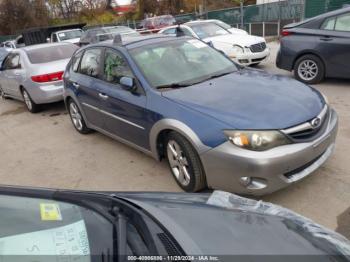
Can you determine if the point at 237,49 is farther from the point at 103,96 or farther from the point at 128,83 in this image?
the point at 128,83

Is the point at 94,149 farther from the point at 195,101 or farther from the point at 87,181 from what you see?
the point at 195,101

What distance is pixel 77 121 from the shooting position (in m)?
6.29

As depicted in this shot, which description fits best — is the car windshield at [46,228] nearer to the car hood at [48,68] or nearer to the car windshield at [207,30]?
the car hood at [48,68]

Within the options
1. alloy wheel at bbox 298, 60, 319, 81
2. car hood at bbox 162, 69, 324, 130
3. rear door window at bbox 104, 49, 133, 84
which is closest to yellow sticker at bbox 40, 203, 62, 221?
car hood at bbox 162, 69, 324, 130

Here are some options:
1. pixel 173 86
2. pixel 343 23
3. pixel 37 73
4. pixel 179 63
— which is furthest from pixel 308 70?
pixel 37 73

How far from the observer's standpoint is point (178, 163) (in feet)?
12.8

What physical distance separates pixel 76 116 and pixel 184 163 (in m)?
3.13

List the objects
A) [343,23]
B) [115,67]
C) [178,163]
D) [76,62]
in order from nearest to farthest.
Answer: [178,163] < [115,67] < [76,62] < [343,23]

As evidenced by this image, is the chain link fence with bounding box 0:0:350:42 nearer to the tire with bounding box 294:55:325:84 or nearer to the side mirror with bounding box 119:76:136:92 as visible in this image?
the tire with bounding box 294:55:325:84

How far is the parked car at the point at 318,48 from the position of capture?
6.91 meters

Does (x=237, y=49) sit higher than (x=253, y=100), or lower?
lower

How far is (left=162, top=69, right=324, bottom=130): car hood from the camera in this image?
3.35 meters

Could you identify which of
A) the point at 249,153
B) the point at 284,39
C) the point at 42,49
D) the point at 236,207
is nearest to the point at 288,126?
the point at 249,153

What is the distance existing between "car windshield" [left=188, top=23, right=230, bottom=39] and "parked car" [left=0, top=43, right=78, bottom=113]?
3.79 metres
